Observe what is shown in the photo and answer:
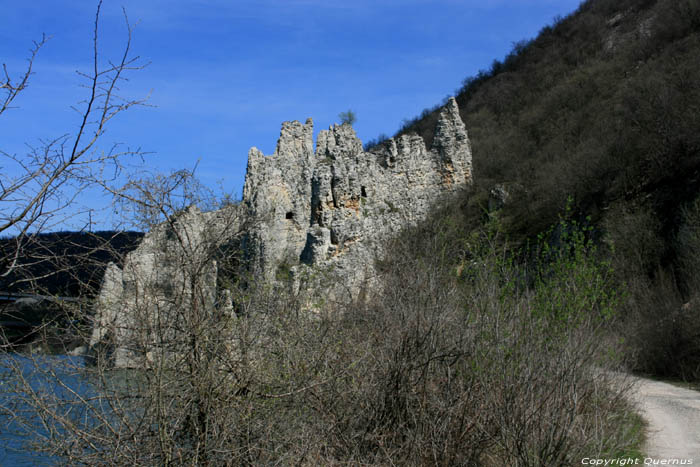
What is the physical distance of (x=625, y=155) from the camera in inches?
858

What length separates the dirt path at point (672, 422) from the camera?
690 cm

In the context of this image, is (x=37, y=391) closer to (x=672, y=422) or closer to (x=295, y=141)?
(x=672, y=422)

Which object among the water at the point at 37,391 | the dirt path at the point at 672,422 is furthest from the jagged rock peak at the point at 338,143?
the water at the point at 37,391

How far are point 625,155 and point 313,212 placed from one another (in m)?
12.5

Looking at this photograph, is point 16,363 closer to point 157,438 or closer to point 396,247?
point 157,438

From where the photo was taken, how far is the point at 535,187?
2458 centimetres

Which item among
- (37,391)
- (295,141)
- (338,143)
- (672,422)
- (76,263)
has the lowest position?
(672,422)

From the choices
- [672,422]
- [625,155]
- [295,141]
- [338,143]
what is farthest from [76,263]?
[625,155]

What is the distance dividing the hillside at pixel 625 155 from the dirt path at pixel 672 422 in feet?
3.93

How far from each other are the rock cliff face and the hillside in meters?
2.50

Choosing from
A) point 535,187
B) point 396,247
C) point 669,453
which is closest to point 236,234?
point 669,453

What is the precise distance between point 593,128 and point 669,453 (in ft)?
84.0

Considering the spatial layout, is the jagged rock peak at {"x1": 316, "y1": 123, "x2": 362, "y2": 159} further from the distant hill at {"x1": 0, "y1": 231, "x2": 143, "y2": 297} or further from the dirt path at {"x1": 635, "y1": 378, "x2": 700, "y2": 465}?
the distant hill at {"x1": 0, "y1": 231, "x2": 143, "y2": 297}

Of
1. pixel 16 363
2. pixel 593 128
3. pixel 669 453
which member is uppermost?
pixel 593 128
